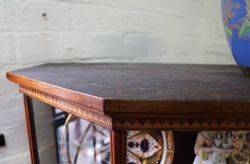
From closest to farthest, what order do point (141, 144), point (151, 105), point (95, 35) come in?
point (151, 105), point (141, 144), point (95, 35)

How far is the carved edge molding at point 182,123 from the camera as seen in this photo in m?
0.39

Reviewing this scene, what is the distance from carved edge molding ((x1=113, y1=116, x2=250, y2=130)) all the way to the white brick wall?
50 centimetres

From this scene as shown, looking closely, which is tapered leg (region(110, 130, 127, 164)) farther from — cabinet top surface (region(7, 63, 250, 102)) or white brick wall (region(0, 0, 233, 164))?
white brick wall (region(0, 0, 233, 164))

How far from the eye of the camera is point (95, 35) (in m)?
0.95

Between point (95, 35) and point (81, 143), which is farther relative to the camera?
point (95, 35)

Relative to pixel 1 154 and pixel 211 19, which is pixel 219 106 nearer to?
pixel 1 154

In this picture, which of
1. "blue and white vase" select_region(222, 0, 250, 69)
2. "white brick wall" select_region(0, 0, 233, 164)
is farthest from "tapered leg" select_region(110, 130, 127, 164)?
"white brick wall" select_region(0, 0, 233, 164)

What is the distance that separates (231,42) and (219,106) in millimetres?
262

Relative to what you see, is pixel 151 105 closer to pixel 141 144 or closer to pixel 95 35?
pixel 141 144

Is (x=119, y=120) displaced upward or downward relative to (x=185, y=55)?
upward

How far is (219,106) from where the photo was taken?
1.21ft

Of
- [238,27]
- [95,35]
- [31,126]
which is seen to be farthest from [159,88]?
[95,35]

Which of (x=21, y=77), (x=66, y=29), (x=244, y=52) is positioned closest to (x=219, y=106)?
(x=244, y=52)

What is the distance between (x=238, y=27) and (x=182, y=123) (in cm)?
26
